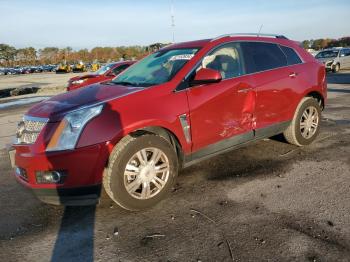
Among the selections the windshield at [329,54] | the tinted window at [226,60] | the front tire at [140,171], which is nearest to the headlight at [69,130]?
the front tire at [140,171]

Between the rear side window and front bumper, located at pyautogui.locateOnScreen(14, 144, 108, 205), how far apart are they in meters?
3.35

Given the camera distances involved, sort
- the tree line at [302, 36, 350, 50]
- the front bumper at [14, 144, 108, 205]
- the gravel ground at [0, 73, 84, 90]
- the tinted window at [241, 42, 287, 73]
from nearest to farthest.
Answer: the front bumper at [14, 144, 108, 205] < the tinted window at [241, 42, 287, 73] < the gravel ground at [0, 73, 84, 90] < the tree line at [302, 36, 350, 50]

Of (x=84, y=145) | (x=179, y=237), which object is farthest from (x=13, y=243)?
(x=179, y=237)

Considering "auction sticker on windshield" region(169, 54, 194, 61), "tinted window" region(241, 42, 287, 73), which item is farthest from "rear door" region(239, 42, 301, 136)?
"auction sticker on windshield" region(169, 54, 194, 61)

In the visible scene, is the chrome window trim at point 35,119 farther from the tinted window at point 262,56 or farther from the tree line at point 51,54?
the tree line at point 51,54

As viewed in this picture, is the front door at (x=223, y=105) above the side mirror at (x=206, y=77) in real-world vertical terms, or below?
below

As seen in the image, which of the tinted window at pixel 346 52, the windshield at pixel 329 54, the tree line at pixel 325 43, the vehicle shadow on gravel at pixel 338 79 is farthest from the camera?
the tree line at pixel 325 43

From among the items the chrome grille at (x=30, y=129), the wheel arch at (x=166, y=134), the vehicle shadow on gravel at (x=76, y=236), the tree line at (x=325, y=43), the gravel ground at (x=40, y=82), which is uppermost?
the tree line at (x=325, y=43)

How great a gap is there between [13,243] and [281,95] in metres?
3.86

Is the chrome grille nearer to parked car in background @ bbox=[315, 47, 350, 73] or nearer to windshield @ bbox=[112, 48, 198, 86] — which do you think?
windshield @ bbox=[112, 48, 198, 86]

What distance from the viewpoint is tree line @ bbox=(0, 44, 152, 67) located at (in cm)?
13612

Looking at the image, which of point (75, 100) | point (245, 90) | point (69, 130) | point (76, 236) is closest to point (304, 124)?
point (245, 90)

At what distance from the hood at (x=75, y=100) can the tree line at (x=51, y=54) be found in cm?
13226

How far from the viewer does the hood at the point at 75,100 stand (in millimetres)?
3877
